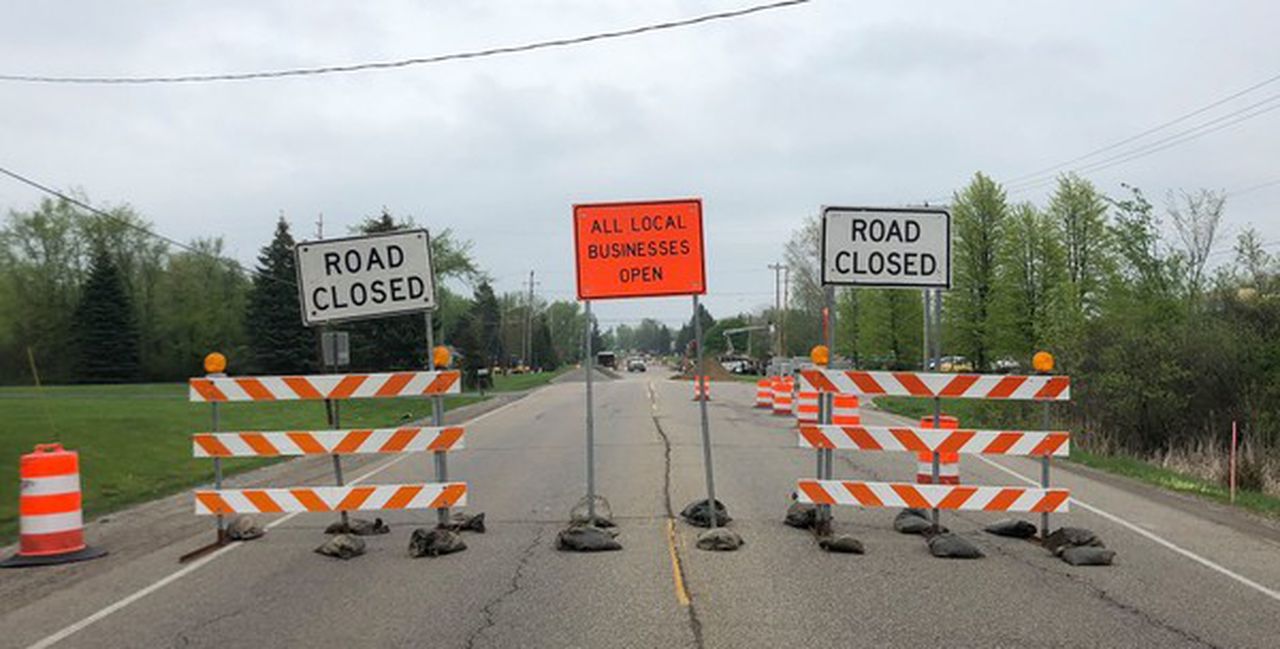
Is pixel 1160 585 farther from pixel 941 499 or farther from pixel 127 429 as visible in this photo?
pixel 127 429

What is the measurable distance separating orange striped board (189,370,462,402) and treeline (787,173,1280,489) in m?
15.0

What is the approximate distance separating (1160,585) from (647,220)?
521 centimetres

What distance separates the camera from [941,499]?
29.5 ft

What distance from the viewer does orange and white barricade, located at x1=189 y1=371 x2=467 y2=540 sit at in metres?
9.10

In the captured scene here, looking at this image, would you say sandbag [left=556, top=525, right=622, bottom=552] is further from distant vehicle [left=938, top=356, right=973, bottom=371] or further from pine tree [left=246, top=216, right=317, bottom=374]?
pine tree [left=246, top=216, right=317, bottom=374]

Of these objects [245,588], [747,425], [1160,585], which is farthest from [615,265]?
[747,425]

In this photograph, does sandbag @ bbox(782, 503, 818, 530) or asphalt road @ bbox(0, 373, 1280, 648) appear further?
sandbag @ bbox(782, 503, 818, 530)

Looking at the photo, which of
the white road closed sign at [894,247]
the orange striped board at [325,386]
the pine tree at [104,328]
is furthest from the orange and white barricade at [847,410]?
the pine tree at [104,328]

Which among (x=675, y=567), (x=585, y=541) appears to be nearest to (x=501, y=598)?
(x=675, y=567)

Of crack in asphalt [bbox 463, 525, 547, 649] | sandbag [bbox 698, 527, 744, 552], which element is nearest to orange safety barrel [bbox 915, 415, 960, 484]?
sandbag [bbox 698, 527, 744, 552]

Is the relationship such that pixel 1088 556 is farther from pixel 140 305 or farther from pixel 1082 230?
pixel 140 305

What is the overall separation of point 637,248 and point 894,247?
2.44m

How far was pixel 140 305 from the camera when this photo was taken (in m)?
75.2

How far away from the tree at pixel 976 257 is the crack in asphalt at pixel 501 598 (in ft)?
157
